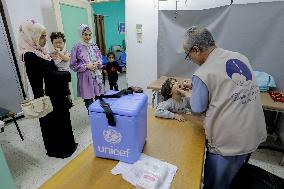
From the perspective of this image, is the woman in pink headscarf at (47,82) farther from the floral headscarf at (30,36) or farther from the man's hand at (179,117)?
the man's hand at (179,117)

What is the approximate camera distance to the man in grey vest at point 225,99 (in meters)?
1.09

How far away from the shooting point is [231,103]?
3.60 feet

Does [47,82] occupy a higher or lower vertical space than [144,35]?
lower

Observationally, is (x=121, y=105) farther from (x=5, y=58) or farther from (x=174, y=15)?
(x=5, y=58)

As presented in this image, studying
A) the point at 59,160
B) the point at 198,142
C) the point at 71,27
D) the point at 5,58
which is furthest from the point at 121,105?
the point at 71,27

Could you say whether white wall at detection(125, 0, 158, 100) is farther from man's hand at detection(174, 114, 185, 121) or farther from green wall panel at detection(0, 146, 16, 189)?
green wall panel at detection(0, 146, 16, 189)

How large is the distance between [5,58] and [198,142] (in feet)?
11.2

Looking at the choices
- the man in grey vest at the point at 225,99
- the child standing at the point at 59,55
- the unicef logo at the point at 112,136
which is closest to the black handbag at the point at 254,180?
the man in grey vest at the point at 225,99

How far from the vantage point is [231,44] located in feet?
9.54

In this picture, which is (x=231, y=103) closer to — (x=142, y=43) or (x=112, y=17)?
(x=142, y=43)

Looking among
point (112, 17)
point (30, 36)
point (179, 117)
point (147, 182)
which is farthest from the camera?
point (112, 17)

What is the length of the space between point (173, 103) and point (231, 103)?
0.62 meters

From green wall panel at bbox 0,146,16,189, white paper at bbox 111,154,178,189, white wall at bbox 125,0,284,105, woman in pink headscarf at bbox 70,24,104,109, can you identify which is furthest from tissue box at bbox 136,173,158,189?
white wall at bbox 125,0,284,105

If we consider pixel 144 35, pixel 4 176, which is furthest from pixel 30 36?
Answer: pixel 144 35
